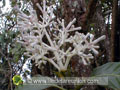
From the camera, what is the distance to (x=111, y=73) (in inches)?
36.7

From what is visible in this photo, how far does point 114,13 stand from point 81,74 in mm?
817

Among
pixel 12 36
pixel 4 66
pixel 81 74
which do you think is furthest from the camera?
pixel 4 66

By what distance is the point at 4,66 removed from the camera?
2510mm

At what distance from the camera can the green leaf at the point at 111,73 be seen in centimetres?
85

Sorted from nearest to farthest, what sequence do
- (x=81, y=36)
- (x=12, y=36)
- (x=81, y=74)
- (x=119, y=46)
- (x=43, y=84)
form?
(x=81, y=36) → (x=43, y=84) → (x=81, y=74) → (x=119, y=46) → (x=12, y=36)

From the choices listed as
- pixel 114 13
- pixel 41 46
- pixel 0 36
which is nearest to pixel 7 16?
pixel 0 36

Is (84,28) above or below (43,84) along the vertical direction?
above

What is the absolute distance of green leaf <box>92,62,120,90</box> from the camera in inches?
33.6

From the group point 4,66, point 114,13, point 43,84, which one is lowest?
point 4,66

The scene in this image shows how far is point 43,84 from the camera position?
958mm

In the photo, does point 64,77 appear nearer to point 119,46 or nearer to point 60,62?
point 60,62

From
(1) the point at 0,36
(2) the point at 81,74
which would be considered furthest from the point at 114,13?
(1) the point at 0,36

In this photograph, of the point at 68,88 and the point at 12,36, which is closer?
the point at 68,88

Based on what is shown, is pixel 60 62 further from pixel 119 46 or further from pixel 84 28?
pixel 119 46
